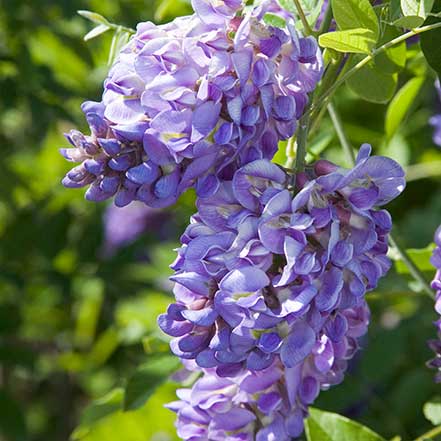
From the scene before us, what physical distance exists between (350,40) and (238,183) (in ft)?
0.59

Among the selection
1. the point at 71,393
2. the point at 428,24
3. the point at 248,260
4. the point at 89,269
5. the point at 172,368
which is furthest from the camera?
the point at 71,393

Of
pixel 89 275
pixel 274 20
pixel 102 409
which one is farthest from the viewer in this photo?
pixel 89 275

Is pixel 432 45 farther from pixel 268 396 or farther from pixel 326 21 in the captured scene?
pixel 268 396

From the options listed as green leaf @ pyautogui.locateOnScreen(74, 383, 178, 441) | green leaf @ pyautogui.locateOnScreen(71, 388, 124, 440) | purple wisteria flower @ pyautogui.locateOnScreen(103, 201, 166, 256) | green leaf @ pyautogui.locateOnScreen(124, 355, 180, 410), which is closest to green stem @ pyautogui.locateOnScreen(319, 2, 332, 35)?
green leaf @ pyautogui.locateOnScreen(124, 355, 180, 410)

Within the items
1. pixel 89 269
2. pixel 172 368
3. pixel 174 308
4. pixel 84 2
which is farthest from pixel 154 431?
pixel 174 308

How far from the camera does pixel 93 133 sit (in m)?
0.87

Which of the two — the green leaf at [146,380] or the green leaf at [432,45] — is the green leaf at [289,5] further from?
the green leaf at [146,380]

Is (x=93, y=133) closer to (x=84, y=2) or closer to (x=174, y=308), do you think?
(x=174, y=308)

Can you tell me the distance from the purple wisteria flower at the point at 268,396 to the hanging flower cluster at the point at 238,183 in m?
0.09

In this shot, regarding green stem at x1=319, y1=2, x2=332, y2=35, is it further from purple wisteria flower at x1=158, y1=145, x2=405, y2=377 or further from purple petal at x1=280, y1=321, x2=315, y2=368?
purple petal at x1=280, y1=321, x2=315, y2=368

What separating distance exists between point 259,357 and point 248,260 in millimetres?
92

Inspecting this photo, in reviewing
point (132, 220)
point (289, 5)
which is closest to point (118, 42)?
point (289, 5)

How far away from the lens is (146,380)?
1290 millimetres

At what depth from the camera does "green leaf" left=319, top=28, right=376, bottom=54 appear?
901mm
